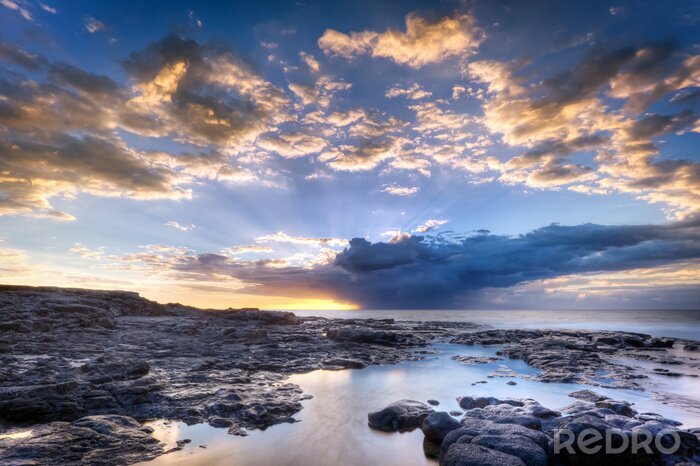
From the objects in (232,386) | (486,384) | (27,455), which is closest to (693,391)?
(486,384)

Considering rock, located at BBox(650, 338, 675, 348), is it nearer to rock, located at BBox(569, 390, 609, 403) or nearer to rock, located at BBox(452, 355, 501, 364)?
rock, located at BBox(452, 355, 501, 364)

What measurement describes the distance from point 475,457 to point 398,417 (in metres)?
5.00

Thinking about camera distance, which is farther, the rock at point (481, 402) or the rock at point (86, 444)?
the rock at point (481, 402)

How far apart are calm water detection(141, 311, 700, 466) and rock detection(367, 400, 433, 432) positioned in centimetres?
43

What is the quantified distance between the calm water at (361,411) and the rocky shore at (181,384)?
74 cm

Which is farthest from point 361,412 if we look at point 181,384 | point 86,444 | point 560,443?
point 86,444

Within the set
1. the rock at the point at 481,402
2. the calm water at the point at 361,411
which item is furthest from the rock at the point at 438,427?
the rock at the point at 481,402

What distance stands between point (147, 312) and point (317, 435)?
177 feet

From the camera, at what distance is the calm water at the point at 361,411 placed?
10.1 meters

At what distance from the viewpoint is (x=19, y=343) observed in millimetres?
21953

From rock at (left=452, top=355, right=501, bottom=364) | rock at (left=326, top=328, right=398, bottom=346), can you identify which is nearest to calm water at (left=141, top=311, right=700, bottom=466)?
rock at (left=452, top=355, right=501, bottom=364)

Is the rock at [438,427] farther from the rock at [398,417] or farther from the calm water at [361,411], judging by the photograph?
the rock at [398,417]

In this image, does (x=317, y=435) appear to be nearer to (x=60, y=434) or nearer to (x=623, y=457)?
(x=60, y=434)

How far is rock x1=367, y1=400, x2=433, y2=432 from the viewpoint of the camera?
Result: 12620mm
